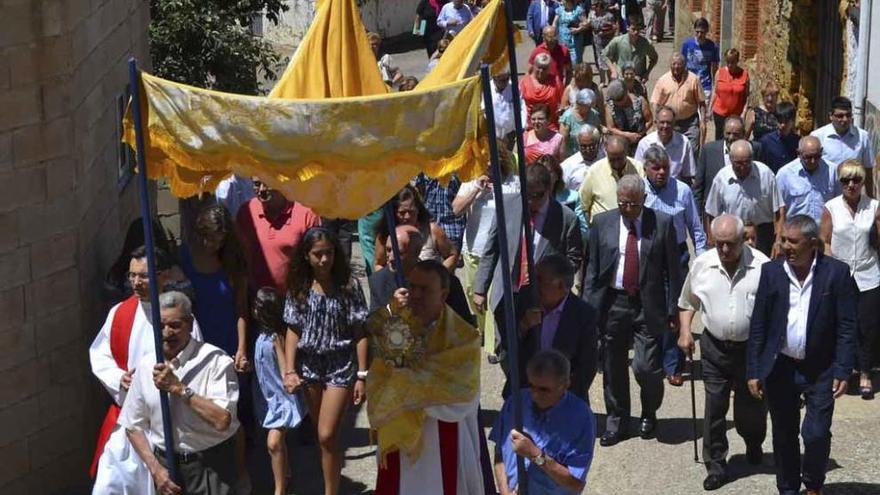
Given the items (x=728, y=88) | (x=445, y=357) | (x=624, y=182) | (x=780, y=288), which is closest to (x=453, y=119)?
(x=445, y=357)

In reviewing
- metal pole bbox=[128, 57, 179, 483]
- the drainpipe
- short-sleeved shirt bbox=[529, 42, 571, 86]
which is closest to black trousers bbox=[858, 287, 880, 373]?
the drainpipe

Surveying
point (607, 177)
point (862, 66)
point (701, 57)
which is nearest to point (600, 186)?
point (607, 177)

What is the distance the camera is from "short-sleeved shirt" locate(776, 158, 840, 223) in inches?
527

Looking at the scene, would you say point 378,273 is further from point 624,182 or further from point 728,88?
point 728,88

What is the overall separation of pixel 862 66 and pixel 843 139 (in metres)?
1.94

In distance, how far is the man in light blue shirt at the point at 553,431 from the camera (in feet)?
26.3

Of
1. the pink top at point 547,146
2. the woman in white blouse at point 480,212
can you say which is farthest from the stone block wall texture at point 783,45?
the woman in white blouse at point 480,212

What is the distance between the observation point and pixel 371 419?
8812mm

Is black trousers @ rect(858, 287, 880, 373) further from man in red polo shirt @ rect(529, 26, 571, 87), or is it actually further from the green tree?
man in red polo shirt @ rect(529, 26, 571, 87)

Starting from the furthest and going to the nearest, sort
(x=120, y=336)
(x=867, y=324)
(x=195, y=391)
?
(x=867, y=324), (x=120, y=336), (x=195, y=391)

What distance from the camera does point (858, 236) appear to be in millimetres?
12062

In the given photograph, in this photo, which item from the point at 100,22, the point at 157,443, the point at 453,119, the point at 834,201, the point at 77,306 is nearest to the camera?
the point at 453,119

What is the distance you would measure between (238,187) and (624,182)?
293cm

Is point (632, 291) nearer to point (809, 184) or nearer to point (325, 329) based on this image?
point (325, 329)
